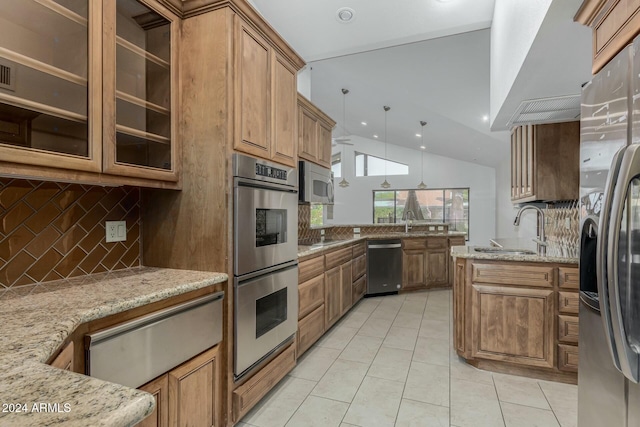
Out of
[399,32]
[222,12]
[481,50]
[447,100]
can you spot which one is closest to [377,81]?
[447,100]

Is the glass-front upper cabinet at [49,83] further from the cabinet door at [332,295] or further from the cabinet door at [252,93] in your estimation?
the cabinet door at [332,295]

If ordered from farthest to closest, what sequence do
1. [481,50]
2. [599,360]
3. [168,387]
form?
[481,50] → [168,387] → [599,360]

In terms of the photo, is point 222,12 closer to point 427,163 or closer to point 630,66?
point 630,66

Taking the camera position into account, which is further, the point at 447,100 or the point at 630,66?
the point at 447,100

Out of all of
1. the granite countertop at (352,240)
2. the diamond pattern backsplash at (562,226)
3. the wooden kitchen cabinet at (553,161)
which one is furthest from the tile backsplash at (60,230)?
the wooden kitchen cabinet at (553,161)

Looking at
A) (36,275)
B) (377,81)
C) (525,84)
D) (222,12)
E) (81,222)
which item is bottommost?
(36,275)

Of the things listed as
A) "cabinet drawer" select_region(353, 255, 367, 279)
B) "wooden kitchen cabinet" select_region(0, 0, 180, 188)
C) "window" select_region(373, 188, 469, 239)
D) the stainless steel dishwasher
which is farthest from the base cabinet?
"window" select_region(373, 188, 469, 239)

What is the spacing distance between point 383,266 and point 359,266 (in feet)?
1.77

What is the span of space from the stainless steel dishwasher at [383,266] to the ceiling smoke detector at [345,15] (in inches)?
109

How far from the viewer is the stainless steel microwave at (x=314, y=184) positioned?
3182 mm

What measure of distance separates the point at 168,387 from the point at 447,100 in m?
5.11

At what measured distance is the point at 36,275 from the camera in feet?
4.85
